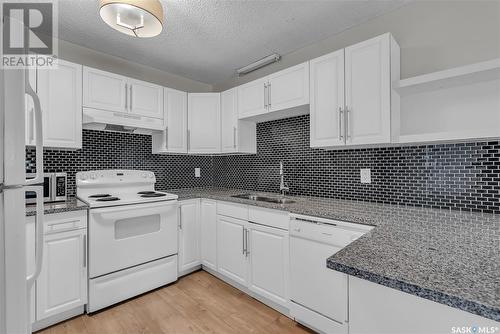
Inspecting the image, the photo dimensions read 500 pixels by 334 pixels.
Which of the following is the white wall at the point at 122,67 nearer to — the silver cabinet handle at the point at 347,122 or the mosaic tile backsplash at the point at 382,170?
the mosaic tile backsplash at the point at 382,170

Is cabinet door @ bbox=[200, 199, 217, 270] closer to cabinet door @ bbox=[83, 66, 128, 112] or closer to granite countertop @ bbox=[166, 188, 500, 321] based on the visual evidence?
cabinet door @ bbox=[83, 66, 128, 112]

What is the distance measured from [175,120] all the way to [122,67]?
0.85m

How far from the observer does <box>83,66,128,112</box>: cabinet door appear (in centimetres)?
232

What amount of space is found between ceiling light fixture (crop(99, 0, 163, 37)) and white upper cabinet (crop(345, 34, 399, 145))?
1.44 m

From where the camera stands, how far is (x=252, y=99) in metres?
2.72

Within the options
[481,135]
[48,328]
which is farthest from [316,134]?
[48,328]

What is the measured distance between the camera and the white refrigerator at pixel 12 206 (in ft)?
2.66

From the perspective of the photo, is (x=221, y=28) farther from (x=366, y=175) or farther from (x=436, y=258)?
(x=436, y=258)

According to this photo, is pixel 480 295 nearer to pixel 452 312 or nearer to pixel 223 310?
pixel 452 312

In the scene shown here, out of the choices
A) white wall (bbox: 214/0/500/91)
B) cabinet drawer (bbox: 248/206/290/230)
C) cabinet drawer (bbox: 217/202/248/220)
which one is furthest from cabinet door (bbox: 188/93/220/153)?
white wall (bbox: 214/0/500/91)

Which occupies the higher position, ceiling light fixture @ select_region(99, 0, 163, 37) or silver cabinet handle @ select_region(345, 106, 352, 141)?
ceiling light fixture @ select_region(99, 0, 163, 37)

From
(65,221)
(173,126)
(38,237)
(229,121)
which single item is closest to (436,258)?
(38,237)

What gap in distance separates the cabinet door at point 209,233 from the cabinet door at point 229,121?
739mm

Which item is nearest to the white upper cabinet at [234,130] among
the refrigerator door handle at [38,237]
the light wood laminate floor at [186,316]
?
the light wood laminate floor at [186,316]
